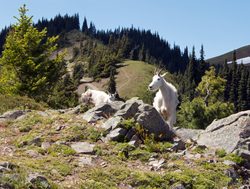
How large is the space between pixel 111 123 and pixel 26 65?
67.7 ft

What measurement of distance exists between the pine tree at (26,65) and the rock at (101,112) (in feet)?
52.7

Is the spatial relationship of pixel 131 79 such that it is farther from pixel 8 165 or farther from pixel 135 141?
pixel 8 165

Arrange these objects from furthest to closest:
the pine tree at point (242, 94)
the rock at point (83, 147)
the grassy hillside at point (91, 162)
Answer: the pine tree at point (242, 94)
the rock at point (83, 147)
the grassy hillside at point (91, 162)

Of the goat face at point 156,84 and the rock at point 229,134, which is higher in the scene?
the goat face at point 156,84

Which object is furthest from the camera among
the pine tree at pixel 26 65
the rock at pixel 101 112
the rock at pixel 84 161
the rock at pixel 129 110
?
the pine tree at pixel 26 65

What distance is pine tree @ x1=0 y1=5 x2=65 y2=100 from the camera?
30.6m

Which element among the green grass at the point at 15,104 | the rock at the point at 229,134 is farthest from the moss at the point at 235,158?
the green grass at the point at 15,104

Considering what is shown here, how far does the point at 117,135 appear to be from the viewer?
1193cm

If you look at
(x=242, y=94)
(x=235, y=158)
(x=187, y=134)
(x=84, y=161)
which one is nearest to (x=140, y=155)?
(x=84, y=161)

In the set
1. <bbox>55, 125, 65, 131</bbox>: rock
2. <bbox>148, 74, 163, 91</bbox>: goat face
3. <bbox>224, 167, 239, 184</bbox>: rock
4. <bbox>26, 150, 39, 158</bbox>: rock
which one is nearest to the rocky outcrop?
<bbox>55, 125, 65, 131</bbox>: rock

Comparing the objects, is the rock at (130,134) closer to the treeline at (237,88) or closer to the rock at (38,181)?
the rock at (38,181)

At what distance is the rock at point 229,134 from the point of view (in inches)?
479

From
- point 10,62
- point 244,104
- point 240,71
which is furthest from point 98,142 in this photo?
point 240,71

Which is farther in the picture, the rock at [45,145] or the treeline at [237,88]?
the treeline at [237,88]
